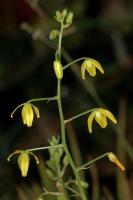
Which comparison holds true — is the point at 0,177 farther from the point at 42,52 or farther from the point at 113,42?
the point at 113,42

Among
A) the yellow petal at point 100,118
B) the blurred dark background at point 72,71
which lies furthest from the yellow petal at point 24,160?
the blurred dark background at point 72,71

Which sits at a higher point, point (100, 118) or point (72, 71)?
point (72, 71)

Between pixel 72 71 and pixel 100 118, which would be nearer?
pixel 100 118

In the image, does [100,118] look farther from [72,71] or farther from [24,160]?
[72,71]

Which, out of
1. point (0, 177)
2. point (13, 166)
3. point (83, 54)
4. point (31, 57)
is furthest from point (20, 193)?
point (83, 54)

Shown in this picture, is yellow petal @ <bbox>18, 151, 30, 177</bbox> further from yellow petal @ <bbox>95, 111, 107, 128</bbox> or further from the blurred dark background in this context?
the blurred dark background

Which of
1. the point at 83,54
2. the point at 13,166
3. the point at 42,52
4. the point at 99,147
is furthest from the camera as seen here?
the point at 83,54

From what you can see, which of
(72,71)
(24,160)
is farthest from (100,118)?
(72,71)

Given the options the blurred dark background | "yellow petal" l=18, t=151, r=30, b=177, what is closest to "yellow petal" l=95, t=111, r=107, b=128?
"yellow petal" l=18, t=151, r=30, b=177

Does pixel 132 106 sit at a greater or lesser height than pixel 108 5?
lesser
